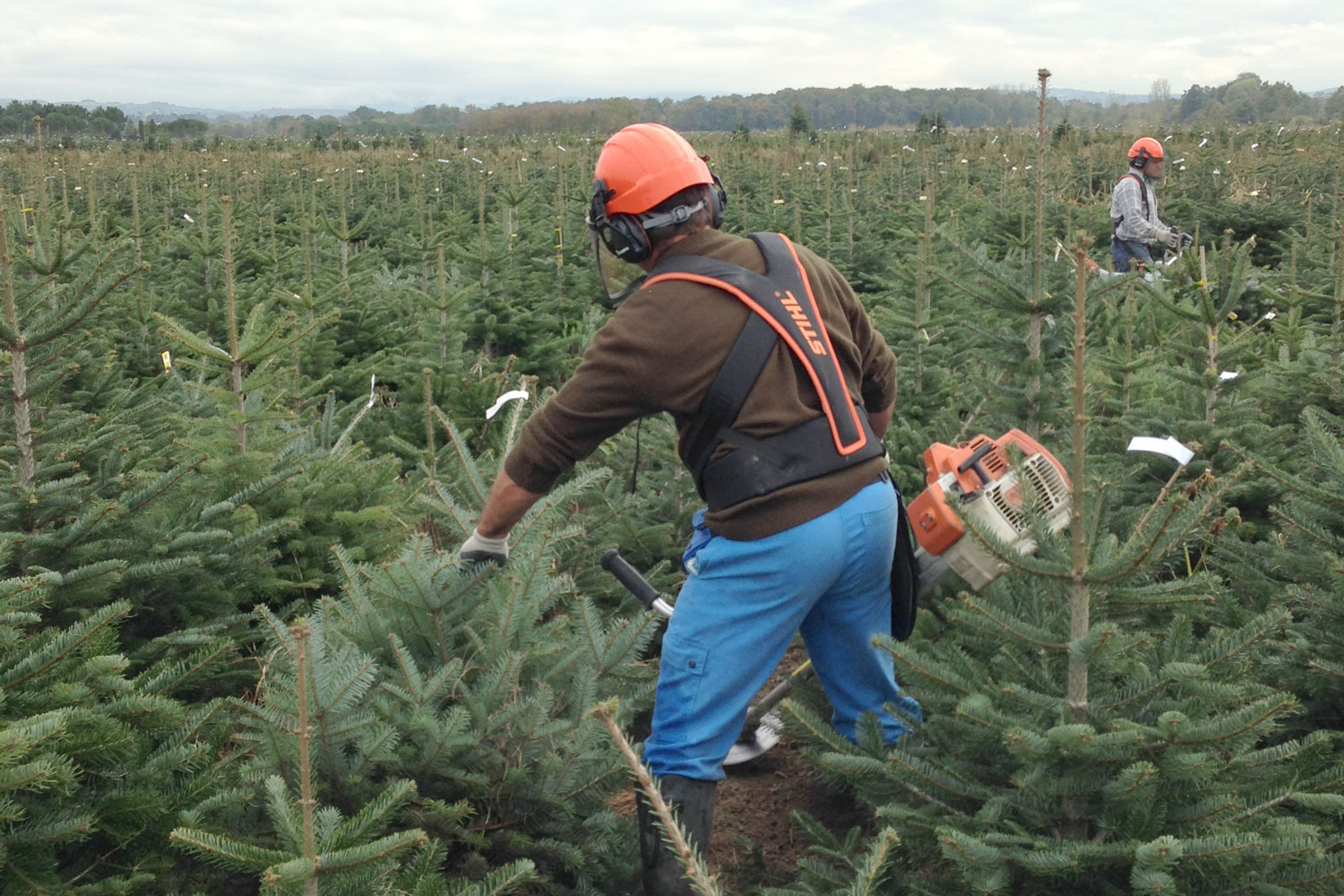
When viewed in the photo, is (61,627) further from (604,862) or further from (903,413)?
(903,413)

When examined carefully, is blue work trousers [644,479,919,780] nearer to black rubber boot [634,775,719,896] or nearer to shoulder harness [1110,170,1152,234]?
black rubber boot [634,775,719,896]

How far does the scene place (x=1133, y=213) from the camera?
11117 millimetres

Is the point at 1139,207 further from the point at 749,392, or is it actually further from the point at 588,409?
the point at 588,409

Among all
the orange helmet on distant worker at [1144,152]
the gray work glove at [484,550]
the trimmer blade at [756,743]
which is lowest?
the trimmer blade at [756,743]

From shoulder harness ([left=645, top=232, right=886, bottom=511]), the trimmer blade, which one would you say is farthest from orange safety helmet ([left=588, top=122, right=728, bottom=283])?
the trimmer blade

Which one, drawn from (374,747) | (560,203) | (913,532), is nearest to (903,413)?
(913,532)

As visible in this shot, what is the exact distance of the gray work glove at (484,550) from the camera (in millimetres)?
3293

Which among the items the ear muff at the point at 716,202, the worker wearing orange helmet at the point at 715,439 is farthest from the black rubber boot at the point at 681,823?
the ear muff at the point at 716,202

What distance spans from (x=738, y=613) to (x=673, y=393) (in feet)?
2.18

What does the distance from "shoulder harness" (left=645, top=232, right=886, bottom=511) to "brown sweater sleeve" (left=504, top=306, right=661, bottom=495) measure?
212mm

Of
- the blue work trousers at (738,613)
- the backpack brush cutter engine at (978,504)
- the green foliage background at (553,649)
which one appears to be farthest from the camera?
the backpack brush cutter engine at (978,504)

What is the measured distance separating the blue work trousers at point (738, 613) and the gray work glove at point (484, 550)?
0.55 metres

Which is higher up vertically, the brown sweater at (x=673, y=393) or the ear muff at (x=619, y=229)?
the ear muff at (x=619, y=229)

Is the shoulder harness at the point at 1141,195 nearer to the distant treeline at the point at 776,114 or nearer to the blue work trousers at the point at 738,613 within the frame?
the blue work trousers at the point at 738,613
